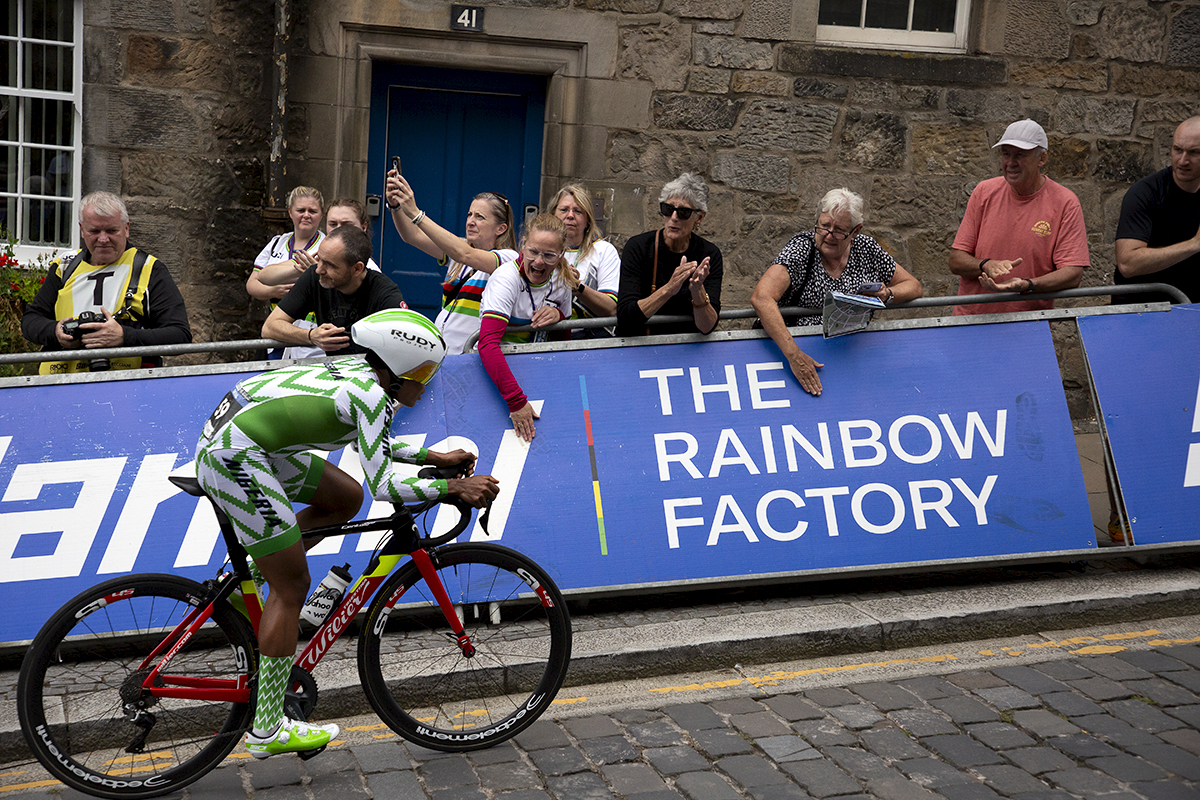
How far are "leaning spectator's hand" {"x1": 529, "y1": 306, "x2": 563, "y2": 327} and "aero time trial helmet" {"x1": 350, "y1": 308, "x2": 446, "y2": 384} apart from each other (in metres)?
1.78

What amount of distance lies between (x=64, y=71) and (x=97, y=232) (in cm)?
401

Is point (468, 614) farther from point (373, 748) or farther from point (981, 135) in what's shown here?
point (981, 135)

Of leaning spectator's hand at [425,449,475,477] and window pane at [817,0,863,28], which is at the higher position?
window pane at [817,0,863,28]

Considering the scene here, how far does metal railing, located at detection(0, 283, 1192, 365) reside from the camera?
5414 mm

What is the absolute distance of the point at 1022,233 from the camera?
6410 mm

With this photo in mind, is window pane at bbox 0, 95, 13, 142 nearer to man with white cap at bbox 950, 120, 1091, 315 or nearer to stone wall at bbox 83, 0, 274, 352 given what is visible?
stone wall at bbox 83, 0, 274, 352

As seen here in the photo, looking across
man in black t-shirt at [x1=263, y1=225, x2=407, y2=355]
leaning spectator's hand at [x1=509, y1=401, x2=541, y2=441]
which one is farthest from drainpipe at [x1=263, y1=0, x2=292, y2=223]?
leaning spectator's hand at [x1=509, y1=401, x2=541, y2=441]

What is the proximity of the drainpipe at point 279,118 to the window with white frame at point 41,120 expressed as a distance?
168 cm

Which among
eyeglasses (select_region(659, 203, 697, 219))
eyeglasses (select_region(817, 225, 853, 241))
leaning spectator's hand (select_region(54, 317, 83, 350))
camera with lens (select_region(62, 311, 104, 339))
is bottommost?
leaning spectator's hand (select_region(54, 317, 83, 350))

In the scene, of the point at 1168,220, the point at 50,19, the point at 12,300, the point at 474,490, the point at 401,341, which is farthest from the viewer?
the point at 50,19

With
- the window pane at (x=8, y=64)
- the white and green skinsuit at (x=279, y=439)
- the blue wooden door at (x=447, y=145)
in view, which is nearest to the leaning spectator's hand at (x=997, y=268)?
the white and green skinsuit at (x=279, y=439)

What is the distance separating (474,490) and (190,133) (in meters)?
6.21

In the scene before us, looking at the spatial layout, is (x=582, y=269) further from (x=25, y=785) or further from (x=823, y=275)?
(x=25, y=785)

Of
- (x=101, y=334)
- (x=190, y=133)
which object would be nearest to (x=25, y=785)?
(x=101, y=334)
